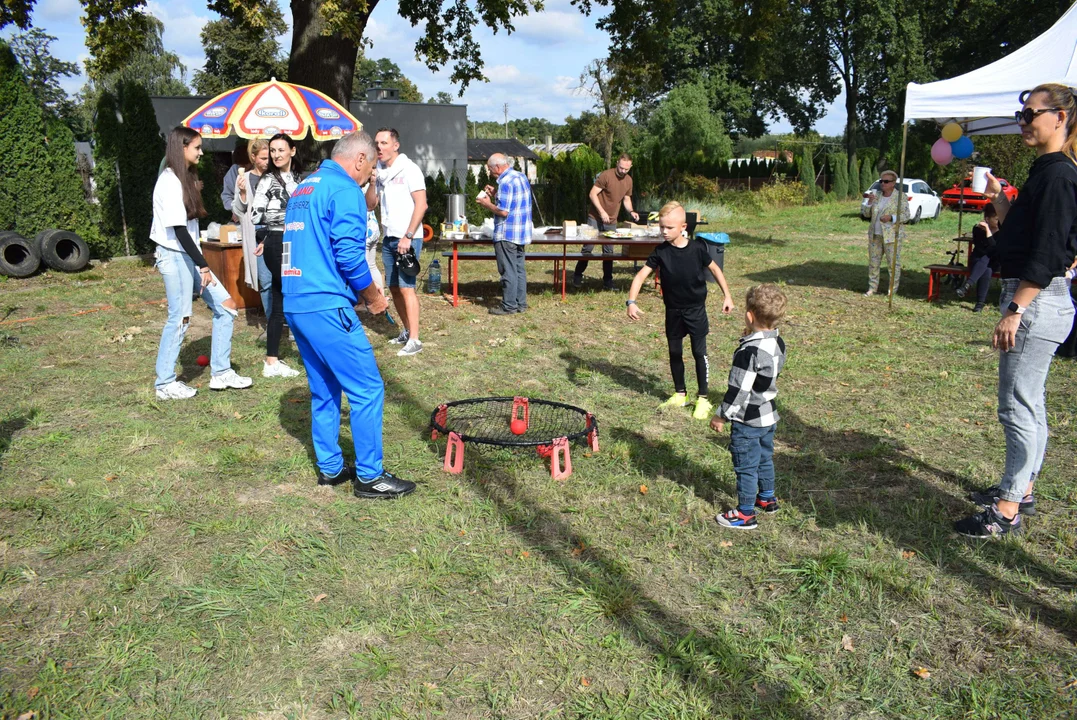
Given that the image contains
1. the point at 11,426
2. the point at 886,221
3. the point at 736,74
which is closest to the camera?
the point at 11,426

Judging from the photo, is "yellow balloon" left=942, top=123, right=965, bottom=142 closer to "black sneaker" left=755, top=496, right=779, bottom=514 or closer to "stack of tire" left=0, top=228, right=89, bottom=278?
"black sneaker" left=755, top=496, right=779, bottom=514

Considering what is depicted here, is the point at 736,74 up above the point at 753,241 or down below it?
above

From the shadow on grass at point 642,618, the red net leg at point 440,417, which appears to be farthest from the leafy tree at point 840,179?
the shadow on grass at point 642,618

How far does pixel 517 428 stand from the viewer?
5.27 m

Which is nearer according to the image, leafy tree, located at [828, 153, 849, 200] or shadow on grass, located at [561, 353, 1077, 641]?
shadow on grass, located at [561, 353, 1077, 641]

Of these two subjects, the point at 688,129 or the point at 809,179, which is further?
the point at 688,129

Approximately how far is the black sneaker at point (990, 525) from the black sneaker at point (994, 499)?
8 centimetres

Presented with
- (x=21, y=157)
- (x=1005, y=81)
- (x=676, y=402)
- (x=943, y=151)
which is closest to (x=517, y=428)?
(x=676, y=402)

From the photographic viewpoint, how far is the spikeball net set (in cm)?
473

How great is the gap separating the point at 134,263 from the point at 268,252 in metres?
9.29

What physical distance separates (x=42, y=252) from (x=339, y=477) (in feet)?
35.9

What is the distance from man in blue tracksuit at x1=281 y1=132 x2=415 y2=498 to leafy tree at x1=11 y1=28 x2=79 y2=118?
7897 centimetres

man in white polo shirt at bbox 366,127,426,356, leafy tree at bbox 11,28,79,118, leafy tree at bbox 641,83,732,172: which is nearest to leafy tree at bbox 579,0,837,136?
leafy tree at bbox 641,83,732,172

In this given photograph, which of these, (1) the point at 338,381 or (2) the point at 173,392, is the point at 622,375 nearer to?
(1) the point at 338,381
